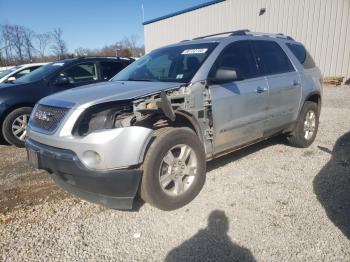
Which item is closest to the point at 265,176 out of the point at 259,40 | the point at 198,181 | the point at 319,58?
the point at 198,181

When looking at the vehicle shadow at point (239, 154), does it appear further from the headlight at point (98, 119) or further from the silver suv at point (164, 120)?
the headlight at point (98, 119)

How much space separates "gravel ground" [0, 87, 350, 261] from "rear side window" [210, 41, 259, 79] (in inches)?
53.7

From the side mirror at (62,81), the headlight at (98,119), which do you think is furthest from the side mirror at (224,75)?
the side mirror at (62,81)

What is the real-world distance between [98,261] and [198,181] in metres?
1.41

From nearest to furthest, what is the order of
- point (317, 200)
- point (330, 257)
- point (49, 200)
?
point (330, 257) < point (317, 200) < point (49, 200)

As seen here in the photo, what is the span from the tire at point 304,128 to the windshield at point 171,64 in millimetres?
2205

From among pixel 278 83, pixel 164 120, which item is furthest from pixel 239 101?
pixel 164 120

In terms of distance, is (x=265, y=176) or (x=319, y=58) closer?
(x=265, y=176)

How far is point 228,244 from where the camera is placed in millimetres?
2762

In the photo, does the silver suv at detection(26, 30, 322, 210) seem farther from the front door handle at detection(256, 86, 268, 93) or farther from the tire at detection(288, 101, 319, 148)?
the tire at detection(288, 101, 319, 148)

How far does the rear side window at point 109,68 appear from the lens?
7.04 metres

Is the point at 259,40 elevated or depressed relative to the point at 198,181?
elevated

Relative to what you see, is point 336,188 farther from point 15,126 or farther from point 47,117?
point 15,126

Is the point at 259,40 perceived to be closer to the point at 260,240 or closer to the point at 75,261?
the point at 260,240
